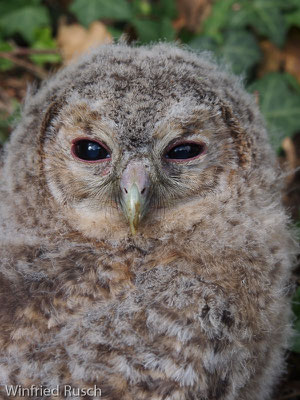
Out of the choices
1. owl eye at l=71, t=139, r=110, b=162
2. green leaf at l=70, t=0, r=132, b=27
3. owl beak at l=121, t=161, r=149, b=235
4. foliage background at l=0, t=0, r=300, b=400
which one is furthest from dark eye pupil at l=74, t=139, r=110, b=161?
green leaf at l=70, t=0, r=132, b=27

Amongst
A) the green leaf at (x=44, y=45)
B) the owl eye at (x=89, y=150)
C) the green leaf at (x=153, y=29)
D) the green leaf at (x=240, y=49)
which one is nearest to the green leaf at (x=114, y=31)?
the green leaf at (x=153, y=29)

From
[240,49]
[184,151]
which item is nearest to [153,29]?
[240,49]

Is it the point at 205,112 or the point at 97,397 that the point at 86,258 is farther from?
the point at 205,112

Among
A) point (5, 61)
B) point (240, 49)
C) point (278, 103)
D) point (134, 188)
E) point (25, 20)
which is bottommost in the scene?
point (134, 188)

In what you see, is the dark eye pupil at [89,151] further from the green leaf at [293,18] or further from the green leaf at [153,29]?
the green leaf at [293,18]

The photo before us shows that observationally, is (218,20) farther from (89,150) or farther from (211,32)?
(89,150)

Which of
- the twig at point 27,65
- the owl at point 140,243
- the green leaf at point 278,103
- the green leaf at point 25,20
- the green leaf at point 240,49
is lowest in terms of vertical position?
the owl at point 140,243
